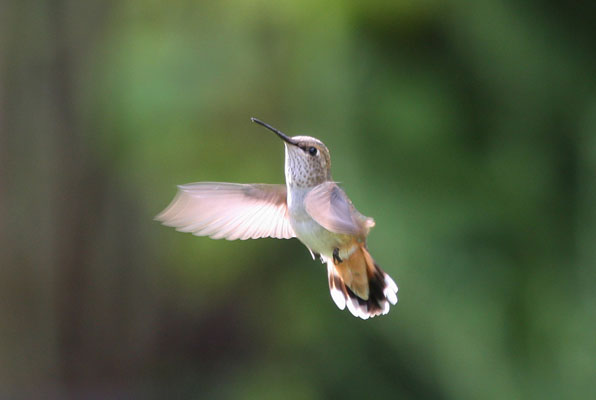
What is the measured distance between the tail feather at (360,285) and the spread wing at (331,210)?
17 centimetres

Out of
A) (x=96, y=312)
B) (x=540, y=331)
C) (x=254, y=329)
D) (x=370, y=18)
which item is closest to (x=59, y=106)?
(x=96, y=312)

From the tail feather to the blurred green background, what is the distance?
1248mm

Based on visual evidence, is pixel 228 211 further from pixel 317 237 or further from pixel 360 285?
pixel 360 285

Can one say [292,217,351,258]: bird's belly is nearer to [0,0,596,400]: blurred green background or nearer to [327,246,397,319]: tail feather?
[327,246,397,319]: tail feather

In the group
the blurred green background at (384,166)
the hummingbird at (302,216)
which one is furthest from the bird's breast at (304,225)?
the blurred green background at (384,166)

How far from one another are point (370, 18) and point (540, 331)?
4.28ft

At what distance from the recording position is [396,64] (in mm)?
2520

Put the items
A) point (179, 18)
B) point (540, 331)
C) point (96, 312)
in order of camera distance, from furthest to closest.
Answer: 1. point (96, 312)
2. point (179, 18)
3. point (540, 331)

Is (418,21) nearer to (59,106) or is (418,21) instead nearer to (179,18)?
(179,18)

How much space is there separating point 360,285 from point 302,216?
190 mm

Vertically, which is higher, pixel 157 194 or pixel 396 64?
pixel 396 64

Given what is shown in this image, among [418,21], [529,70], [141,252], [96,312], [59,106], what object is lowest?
[96,312]

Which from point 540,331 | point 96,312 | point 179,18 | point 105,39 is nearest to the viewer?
point 540,331

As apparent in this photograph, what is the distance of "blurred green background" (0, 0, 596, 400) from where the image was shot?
2455 mm
